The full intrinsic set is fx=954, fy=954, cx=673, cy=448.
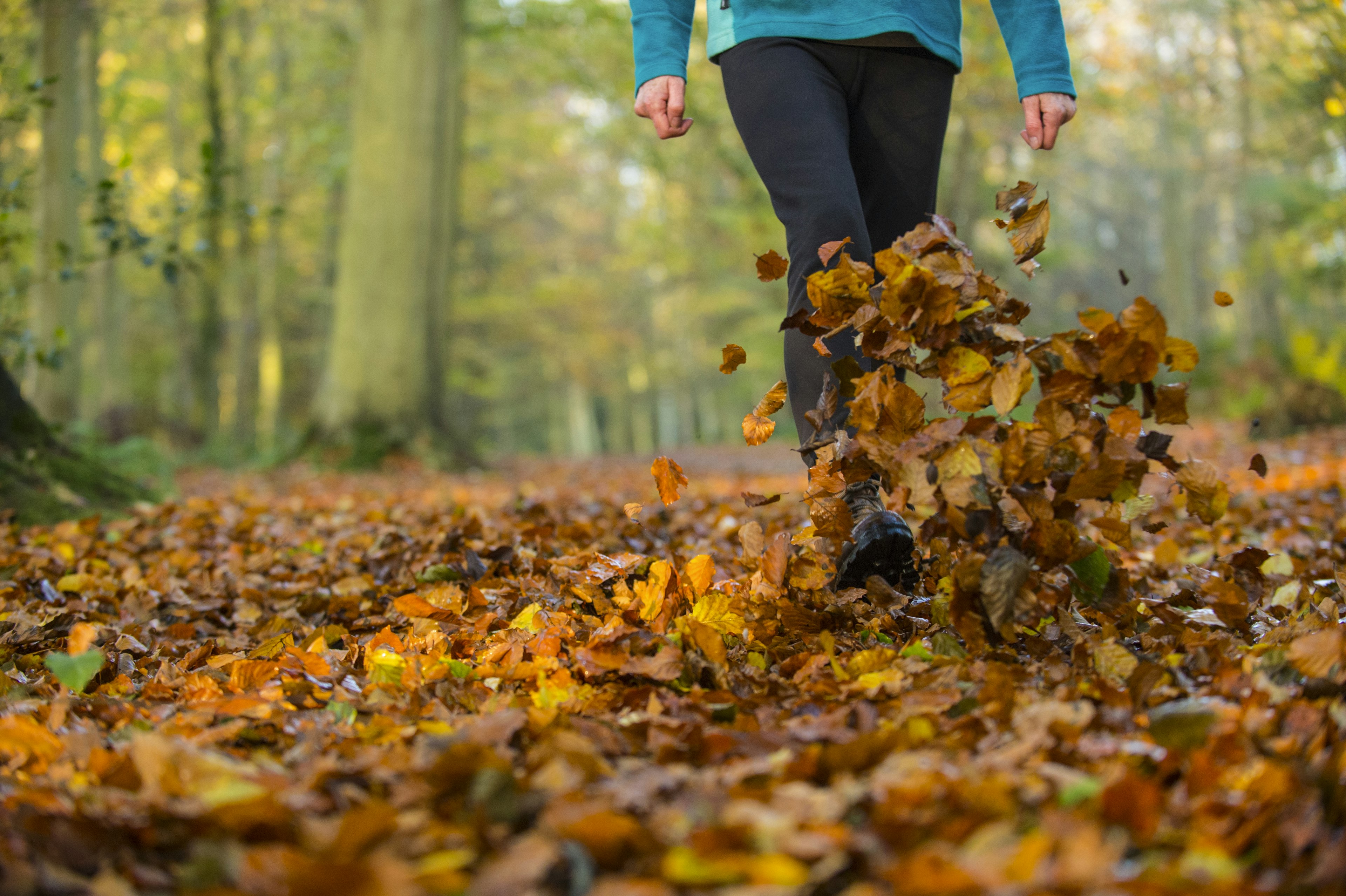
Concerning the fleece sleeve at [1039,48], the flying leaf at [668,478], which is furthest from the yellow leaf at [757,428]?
the fleece sleeve at [1039,48]

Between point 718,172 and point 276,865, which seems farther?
point 718,172

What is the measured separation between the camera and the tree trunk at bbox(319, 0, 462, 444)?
839 centimetres

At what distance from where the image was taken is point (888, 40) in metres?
2.03

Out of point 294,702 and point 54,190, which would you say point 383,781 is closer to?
point 294,702

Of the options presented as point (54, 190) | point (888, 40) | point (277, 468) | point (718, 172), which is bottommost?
point (277, 468)

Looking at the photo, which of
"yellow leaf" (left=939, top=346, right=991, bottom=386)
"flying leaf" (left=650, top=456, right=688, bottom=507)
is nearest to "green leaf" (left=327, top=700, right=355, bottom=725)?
"flying leaf" (left=650, top=456, right=688, bottom=507)

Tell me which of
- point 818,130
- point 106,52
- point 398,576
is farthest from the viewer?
point 106,52

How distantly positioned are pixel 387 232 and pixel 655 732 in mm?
7983

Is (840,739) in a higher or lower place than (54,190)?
lower

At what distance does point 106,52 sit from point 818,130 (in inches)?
611

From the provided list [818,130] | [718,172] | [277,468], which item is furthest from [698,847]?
[718,172]

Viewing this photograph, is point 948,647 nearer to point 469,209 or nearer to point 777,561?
point 777,561

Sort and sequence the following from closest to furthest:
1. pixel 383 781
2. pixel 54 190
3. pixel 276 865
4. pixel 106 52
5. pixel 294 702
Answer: pixel 276 865, pixel 383 781, pixel 294 702, pixel 54 190, pixel 106 52

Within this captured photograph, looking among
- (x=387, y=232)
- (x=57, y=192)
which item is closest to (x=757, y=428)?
(x=387, y=232)
